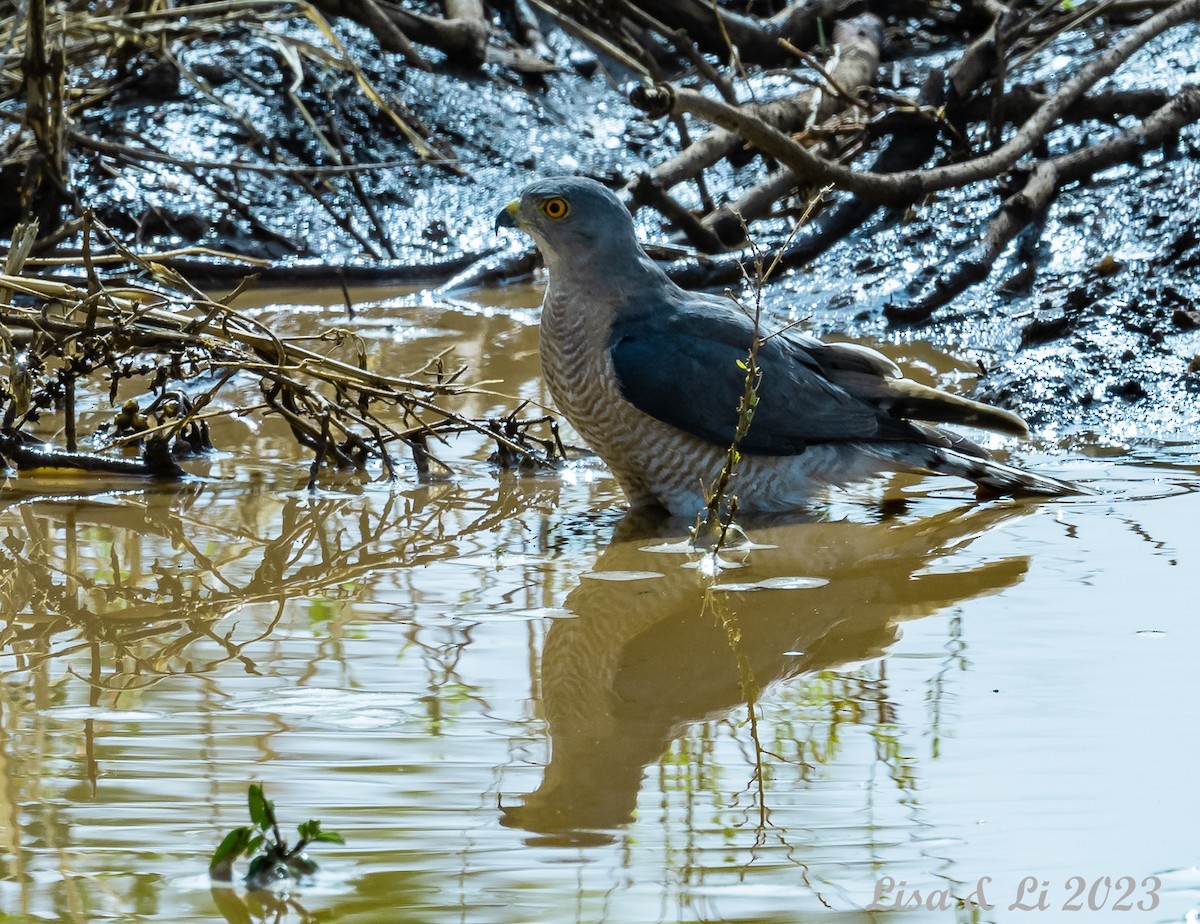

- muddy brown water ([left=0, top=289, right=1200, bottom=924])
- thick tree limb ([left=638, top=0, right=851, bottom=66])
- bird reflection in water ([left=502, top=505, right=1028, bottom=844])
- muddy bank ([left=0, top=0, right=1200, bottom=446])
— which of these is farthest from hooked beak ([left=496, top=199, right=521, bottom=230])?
thick tree limb ([left=638, top=0, right=851, bottom=66])

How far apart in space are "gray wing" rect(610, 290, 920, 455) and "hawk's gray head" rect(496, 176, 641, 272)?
8.6 inches

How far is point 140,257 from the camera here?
4199 mm

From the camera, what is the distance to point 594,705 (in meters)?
2.63

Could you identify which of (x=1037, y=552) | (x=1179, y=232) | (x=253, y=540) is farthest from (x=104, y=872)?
(x=1179, y=232)

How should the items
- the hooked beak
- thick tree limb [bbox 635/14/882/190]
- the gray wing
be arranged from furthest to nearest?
thick tree limb [bbox 635/14/882/190]
the hooked beak
the gray wing

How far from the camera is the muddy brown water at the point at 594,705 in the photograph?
196 cm

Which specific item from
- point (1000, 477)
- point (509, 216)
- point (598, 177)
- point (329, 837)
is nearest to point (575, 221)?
point (509, 216)

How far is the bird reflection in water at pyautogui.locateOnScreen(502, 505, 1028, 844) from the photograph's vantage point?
2.34 metres

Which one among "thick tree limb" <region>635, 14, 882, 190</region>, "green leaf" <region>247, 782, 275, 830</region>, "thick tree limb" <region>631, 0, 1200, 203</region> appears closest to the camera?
"green leaf" <region>247, 782, 275, 830</region>

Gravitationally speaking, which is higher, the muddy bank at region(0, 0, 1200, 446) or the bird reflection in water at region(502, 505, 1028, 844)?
the muddy bank at region(0, 0, 1200, 446)

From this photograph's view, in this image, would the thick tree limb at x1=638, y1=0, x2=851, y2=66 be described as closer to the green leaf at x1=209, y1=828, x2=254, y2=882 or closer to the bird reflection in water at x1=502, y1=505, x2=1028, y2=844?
the bird reflection in water at x1=502, y1=505, x2=1028, y2=844

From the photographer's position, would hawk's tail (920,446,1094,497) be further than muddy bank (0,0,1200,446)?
No

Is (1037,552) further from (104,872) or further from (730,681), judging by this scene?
(104,872)

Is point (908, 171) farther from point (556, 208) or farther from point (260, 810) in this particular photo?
point (260, 810)
